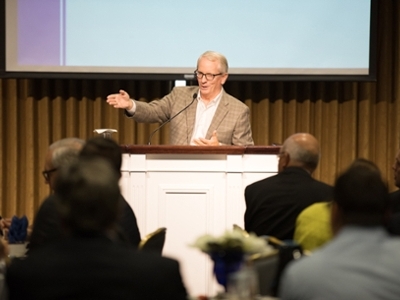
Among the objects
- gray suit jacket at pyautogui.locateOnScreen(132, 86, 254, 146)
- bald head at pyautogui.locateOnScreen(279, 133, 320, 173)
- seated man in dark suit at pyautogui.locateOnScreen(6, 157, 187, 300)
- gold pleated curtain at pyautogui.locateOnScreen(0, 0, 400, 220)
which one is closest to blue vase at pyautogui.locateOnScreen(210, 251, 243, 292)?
seated man in dark suit at pyautogui.locateOnScreen(6, 157, 187, 300)

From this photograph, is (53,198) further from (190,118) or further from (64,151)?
(190,118)

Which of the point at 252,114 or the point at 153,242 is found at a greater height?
the point at 252,114

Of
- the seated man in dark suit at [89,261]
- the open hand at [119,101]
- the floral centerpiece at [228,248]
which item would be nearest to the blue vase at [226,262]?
the floral centerpiece at [228,248]

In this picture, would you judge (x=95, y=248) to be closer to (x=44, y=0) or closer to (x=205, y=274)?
(x=205, y=274)

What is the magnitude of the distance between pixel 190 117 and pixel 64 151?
2546 mm

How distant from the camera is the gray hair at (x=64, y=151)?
11.3 feet

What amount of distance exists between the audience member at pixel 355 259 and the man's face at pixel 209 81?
11.7 feet

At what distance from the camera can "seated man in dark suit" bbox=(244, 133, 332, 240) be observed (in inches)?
156

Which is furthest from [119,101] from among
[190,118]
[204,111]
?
[204,111]

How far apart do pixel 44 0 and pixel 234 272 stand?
16.0 feet

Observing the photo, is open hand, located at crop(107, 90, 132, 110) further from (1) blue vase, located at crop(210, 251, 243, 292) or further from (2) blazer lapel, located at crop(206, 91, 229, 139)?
(1) blue vase, located at crop(210, 251, 243, 292)

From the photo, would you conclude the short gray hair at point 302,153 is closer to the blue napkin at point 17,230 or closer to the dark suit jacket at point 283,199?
the dark suit jacket at point 283,199

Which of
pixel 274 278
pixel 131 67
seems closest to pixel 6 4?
pixel 131 67

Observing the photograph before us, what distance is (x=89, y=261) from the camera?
83.2 inches
